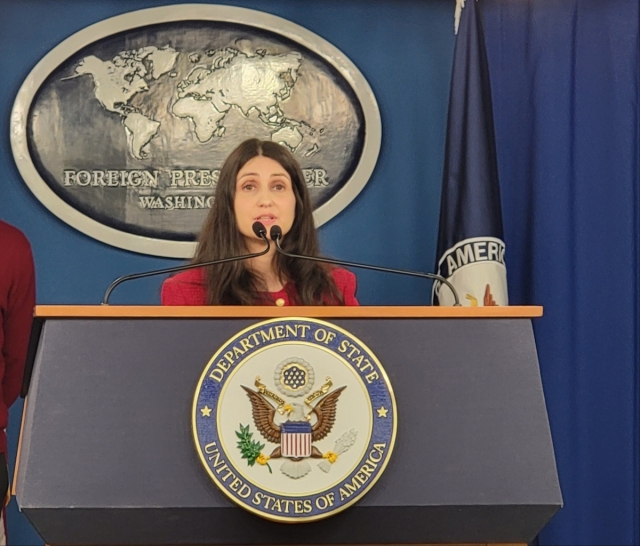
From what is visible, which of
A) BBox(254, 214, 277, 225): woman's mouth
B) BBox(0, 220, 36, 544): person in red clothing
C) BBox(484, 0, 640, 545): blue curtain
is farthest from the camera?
BBox(484, 0, 640, 545): blue curtain

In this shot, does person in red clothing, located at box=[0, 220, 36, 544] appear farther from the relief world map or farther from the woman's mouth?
the woman's mouth

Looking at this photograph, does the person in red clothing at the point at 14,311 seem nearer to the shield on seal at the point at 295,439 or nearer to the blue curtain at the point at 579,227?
the shield on seal at the point at 295,439

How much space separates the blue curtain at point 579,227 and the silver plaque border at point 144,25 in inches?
20.4

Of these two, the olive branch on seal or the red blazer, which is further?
the red blazer

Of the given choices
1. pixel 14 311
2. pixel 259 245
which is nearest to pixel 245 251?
pixel 259 245

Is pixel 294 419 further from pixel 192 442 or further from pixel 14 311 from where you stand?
pixel 14 311

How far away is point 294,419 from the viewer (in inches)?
61.5

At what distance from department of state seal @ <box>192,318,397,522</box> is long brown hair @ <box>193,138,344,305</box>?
710mm

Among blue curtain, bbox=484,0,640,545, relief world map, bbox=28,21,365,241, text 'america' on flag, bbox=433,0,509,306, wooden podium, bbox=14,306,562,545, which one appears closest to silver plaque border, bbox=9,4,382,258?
relief world map, bbox=28,21,365,241

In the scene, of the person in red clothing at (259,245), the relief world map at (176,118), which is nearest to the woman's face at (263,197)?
the person in red clothing at (259,245)

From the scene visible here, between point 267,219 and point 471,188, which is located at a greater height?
point 471,188

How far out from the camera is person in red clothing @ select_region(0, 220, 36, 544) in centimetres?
283

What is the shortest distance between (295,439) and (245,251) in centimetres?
102

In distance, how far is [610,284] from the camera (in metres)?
3.47
